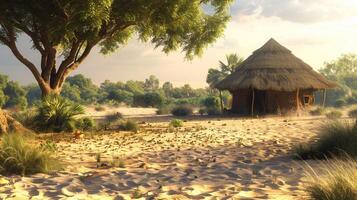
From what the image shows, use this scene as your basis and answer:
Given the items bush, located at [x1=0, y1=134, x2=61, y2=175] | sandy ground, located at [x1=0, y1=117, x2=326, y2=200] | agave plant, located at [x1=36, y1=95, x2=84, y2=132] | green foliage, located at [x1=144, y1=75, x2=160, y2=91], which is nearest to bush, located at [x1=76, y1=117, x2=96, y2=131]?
agave plant, located at [x1=36, y1=95, x2=84, y2=132]

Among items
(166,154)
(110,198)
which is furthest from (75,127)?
(110,198)

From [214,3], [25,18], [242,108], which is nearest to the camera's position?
[25,18]

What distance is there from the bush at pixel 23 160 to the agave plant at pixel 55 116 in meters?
7.42

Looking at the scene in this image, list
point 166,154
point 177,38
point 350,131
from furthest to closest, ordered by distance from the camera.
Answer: point 177,38, point 166,154, point 350,131

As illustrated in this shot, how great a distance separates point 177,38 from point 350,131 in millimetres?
13921

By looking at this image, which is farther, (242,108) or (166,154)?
(242,108)

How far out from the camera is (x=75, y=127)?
50.0 feet

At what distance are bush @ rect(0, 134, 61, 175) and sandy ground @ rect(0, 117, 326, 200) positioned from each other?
0.83ft

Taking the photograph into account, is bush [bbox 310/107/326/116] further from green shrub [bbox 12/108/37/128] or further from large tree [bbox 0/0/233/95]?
green shrub [bbox 12/108/37/128]

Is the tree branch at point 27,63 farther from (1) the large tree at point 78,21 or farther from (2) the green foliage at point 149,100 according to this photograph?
(2) the green foliage at point 149,100

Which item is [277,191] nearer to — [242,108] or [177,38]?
[177,38]

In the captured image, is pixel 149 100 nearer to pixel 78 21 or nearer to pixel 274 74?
pixel 274 74

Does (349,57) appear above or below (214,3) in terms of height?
above

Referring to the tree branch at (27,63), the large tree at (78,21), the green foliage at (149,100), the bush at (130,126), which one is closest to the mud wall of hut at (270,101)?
the large tree at (78,21)
